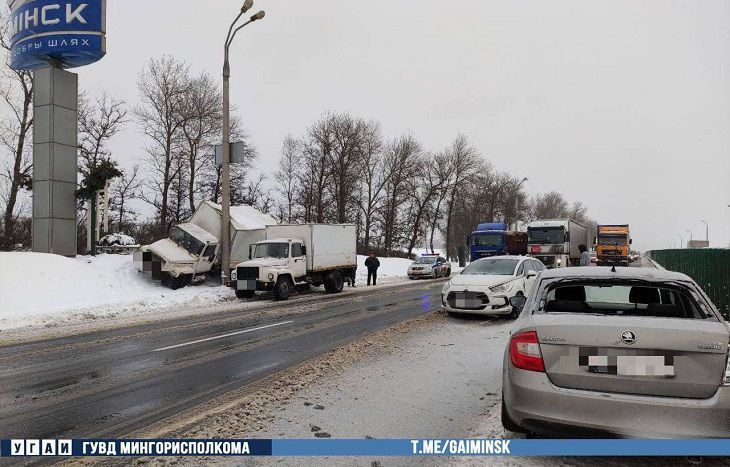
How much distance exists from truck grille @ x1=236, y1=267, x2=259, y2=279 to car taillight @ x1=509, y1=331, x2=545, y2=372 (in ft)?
46.0

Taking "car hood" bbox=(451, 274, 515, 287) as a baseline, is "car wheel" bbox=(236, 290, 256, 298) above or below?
below

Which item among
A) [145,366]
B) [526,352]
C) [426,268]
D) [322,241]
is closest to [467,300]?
[145,366]

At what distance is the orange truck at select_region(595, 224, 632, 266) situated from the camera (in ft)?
126

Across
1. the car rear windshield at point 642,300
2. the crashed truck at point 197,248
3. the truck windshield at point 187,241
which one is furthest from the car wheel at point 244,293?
the car rear windshield at point 642,300

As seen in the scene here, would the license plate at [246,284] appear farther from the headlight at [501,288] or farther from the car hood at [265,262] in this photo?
the headlight at [501,288]

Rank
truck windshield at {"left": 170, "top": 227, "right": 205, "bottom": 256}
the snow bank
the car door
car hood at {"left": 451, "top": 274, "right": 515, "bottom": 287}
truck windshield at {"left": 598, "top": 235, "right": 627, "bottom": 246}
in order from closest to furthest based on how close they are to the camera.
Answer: car hood at {"left": 451, "top": 274, "right": 515, "bottom": 287}, the snow bank, the car door, truck windshield at {"left": 170, "top": 227, "right": 205, "bottom": 256}, truck windshield at {"left": 598, "top": 235, "right": 627, "bottom": 246}

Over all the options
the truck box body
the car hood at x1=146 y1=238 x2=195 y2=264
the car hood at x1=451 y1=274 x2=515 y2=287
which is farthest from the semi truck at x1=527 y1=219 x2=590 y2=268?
the car hood at x1=146 y1=238 x2=195 y2=264

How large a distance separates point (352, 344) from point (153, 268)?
1295cm

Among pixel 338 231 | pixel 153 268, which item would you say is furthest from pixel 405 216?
pixel 153 268

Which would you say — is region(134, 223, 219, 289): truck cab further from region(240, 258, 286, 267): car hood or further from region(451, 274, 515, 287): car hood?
region(451, 274, 515, 287): car hood

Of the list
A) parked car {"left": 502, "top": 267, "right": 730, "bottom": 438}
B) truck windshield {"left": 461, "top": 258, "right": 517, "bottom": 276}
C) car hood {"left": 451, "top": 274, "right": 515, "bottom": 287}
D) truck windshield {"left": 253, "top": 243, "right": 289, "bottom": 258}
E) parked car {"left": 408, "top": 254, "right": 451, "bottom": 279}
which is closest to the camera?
parked car {"left": 502, "top": 267, "right": 730, "bottom": 438}

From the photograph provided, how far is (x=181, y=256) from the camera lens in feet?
61.3

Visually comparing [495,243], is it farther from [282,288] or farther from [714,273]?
[282,288]

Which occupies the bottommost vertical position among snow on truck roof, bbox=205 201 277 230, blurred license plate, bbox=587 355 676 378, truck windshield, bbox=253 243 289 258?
blurred license plate, bbox=587 355 676 378
